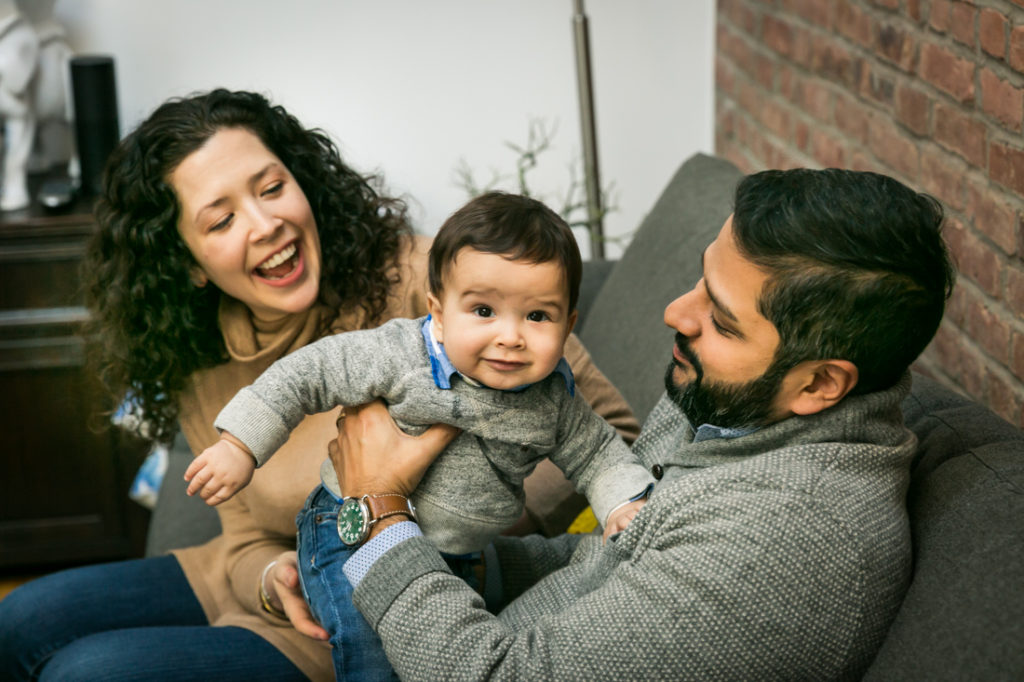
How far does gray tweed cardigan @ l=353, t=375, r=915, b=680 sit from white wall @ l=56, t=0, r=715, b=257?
2.14 meters

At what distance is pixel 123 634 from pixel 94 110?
5.35ft

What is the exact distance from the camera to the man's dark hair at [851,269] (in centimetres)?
106

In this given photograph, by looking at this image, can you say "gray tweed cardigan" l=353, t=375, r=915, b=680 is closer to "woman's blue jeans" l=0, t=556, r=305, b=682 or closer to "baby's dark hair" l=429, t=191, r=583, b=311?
"baby's dark hair" l=429, t=191, r=583, b=311

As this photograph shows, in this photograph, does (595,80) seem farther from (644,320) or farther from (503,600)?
(503,600)

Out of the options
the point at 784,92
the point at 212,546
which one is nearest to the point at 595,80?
the point at 784,92

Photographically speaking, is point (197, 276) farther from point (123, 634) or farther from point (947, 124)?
point (947, 124)

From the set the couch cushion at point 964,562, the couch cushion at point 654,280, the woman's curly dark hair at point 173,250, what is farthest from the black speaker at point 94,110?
the couch cushion at point 964,562

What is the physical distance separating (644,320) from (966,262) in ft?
1.87

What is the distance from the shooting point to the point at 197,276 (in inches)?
68.6

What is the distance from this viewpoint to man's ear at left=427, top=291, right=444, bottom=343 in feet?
4.28

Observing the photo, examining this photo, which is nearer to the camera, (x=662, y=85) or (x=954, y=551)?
(x=954, y=551)

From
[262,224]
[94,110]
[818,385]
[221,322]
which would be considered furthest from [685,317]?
[94,110]

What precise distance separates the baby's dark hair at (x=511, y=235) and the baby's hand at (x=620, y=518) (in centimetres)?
27

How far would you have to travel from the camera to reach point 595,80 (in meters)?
3.19
